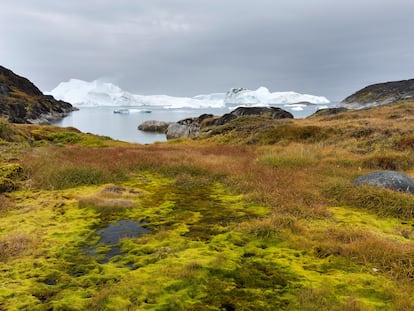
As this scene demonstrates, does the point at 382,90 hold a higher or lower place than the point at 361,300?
higher

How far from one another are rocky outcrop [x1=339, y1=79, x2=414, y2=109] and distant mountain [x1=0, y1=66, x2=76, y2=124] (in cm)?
9639

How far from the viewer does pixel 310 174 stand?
51.6 ft

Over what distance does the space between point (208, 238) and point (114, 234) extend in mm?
2700

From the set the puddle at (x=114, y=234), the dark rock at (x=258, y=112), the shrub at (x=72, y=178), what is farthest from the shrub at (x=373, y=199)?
the dark rock at (x=258, y=112)

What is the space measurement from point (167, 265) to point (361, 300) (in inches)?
148

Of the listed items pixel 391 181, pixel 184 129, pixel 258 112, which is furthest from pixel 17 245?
pixel 258 112

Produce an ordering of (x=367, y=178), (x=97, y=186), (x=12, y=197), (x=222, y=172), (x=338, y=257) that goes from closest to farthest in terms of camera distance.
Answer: (x=338, y=257) < (x=12, y=197) < (x=367, y=178) < (x=97, y=186) < (x=222, y=172)

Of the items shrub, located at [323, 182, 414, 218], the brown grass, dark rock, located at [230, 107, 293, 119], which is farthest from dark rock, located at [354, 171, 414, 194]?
dark rock, located at [230, 107, 293, 119]

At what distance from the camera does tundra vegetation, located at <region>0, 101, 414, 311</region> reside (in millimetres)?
5988

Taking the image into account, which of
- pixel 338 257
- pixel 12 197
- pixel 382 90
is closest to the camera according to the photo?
pixel 338 257

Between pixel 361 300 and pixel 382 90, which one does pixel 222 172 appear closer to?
pixel 361 300

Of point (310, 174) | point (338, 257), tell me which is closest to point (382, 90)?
point (310, 174)

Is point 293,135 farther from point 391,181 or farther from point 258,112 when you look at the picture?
point 258,112

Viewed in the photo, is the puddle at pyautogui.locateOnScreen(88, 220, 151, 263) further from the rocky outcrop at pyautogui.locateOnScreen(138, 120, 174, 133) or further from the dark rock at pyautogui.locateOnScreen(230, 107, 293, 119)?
the rocky outcrop at pyautogui.locateOnScreen(138, 120, 174, 133)
